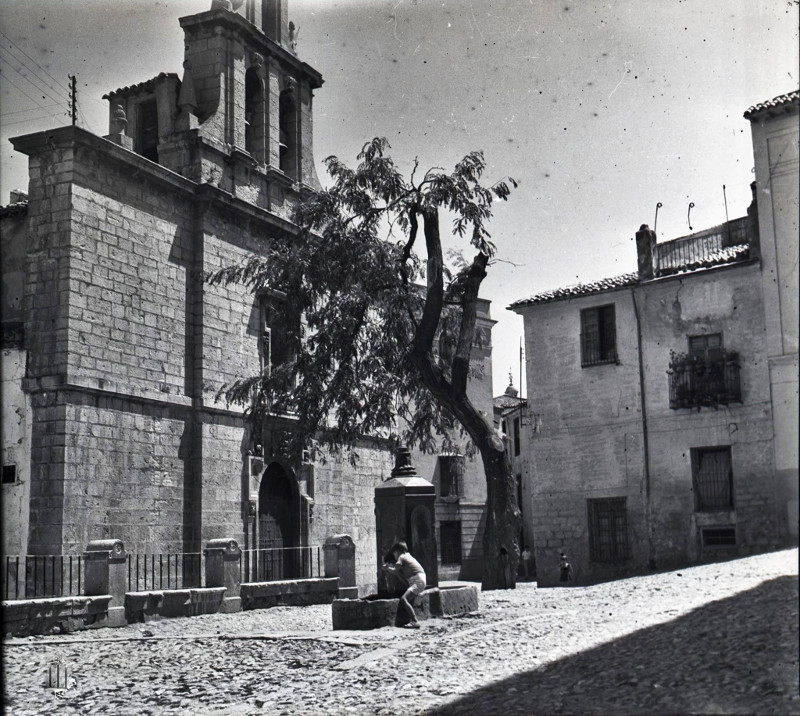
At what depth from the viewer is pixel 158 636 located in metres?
11.8

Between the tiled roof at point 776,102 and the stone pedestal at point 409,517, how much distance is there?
7684mm

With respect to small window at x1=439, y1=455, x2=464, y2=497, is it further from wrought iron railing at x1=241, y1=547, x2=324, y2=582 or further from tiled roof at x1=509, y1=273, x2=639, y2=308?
wrought iron railing at x1=241, y1=547, x2=324, y2=582

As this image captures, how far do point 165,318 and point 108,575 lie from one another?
5218mm

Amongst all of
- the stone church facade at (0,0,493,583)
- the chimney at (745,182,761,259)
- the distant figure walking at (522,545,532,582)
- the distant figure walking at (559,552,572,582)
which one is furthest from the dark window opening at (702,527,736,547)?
the distant figure walking at (522,545,532,582)

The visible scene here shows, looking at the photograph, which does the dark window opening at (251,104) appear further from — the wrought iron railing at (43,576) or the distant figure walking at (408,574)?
the distant figure walking at (408,574)

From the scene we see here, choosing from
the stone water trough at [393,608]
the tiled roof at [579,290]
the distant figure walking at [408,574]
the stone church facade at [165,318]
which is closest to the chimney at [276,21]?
the stone church facade at [165,318]

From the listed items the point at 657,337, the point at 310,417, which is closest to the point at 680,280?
the point at 657,337

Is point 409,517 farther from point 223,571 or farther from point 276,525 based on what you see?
point 276,525

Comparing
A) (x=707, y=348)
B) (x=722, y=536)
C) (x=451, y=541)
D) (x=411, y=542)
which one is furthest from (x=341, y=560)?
(x=451, y=541)

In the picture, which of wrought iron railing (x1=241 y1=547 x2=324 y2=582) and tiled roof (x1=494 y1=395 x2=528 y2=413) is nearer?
wrought iron railing (x1=241 y1=547 x2=324 y2=582)

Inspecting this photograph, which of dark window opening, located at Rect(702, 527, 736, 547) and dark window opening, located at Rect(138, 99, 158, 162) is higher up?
dark window opening, located at Rect(138, 99, 158, 162)

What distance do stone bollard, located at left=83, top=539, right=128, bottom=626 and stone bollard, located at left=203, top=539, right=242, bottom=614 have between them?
6.63 feet

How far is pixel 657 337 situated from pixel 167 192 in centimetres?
907

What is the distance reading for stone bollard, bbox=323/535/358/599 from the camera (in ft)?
58.4
